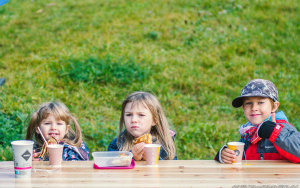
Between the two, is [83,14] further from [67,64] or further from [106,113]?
[106,113]

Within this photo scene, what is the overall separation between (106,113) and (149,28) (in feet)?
8.85

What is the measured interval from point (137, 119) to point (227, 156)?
0.74 metres

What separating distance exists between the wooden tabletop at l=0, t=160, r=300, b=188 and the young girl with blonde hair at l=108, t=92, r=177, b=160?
392 mm

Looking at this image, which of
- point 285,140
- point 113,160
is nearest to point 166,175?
point 113,160

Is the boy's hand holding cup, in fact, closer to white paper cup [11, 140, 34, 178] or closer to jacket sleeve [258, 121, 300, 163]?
jacket sleeve [258, 121, 300, 163]

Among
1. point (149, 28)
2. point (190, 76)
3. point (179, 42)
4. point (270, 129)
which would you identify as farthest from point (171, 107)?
point (270, 129)

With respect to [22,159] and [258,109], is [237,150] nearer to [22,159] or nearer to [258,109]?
[258,109]

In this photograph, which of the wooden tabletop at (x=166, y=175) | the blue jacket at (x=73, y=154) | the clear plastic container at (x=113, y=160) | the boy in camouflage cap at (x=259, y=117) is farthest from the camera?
the blue jacket at (x=73, y=154)

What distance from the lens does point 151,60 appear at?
6.28 metres

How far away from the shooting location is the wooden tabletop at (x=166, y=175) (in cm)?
200

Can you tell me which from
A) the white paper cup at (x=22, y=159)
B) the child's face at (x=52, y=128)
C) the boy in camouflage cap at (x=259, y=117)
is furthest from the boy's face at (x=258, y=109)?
the white paper cup at (x=22, y=159)

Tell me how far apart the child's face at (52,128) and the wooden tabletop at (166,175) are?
0.54 metres

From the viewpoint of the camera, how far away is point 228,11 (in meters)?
7.97

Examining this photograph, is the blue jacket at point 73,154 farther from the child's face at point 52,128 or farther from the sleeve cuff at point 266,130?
the sleeve cuff at point 266,130
